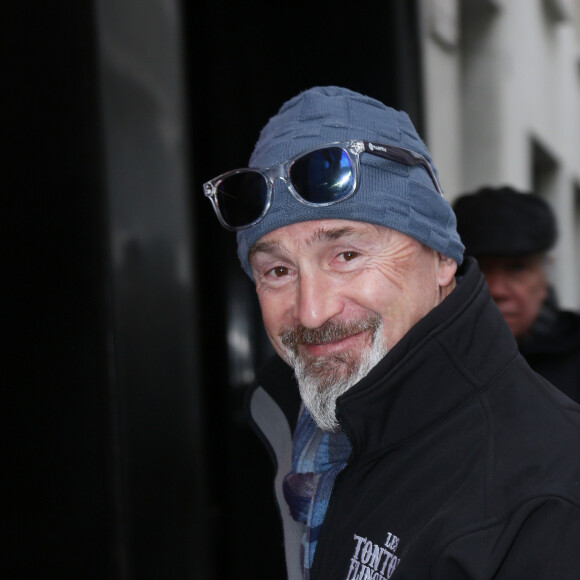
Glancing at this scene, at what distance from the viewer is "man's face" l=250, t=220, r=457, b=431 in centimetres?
148

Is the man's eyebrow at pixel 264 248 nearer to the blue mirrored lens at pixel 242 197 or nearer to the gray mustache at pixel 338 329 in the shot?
the blue mirrored lens at pixel 242 197

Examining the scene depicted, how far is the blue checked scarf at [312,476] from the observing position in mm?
1492

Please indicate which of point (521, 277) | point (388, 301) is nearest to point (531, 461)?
point (388, 301)

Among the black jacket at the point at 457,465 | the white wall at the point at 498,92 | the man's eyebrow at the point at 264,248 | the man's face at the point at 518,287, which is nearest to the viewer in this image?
the black jacket at the point at 457,465

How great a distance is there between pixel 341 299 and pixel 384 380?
22cm

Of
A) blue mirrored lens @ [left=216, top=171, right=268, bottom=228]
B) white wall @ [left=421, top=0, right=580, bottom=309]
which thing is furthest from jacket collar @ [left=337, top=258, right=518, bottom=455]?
white wall @ [left=421, top=0, right=580, bottom=309]

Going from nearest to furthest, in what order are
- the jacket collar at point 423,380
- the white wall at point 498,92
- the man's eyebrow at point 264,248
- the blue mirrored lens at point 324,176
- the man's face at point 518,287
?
1. the jacket collar at point 423,380
2. the blue mirrored lens at point 324,176
3. the man's eyebrow at point 264,248
4. the man's face at point 518,287
5. the white wall at point 498,92

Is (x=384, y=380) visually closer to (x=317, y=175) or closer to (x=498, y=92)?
(x=317, y=175)

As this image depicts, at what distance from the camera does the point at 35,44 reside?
2432 millimetres

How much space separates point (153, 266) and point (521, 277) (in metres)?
1.22

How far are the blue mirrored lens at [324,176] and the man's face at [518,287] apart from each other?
1.48m

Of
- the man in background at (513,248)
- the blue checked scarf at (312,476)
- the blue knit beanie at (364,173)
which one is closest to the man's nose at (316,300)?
the blue knit beanie at (364,173)

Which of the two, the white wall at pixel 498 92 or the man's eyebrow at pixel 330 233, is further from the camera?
the white wall at pixel 498 92

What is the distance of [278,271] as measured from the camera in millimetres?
1610
